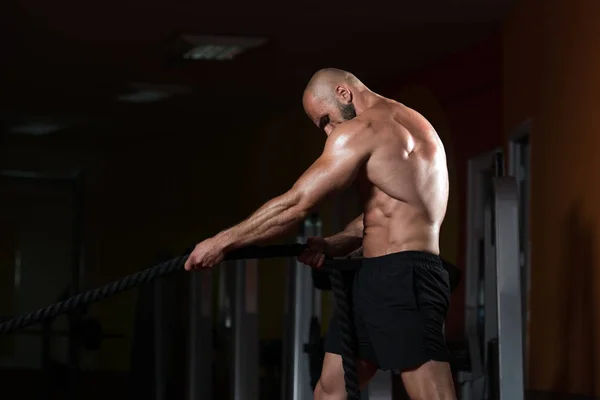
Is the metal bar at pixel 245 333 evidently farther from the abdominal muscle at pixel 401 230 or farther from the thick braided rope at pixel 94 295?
the thick braided rope at pixel 94 295

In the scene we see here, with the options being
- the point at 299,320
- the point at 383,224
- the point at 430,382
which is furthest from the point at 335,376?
the point at 299,320

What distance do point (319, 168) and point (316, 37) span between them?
4.64 meters

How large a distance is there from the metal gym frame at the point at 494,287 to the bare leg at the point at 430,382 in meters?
0.70

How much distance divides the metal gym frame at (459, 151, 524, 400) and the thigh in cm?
63

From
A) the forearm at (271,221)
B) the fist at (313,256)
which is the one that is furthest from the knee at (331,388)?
the forearm at (271,221)

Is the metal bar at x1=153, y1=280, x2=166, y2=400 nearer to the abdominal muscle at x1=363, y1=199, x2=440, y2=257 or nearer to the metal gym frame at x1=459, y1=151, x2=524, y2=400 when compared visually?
the metal gym frame at x1=459, y1=151, x2=524, y2=400

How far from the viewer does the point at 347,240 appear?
11.2 ft

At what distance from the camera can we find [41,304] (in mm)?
12039

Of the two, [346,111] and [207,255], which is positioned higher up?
[346,111]

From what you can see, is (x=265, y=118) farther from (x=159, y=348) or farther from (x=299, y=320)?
(x=299, y=320)

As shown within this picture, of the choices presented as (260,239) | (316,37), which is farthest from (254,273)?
(316,37)

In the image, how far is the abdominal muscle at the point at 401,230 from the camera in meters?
3.07

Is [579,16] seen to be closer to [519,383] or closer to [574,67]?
[574,67]

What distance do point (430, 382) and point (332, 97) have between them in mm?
851
